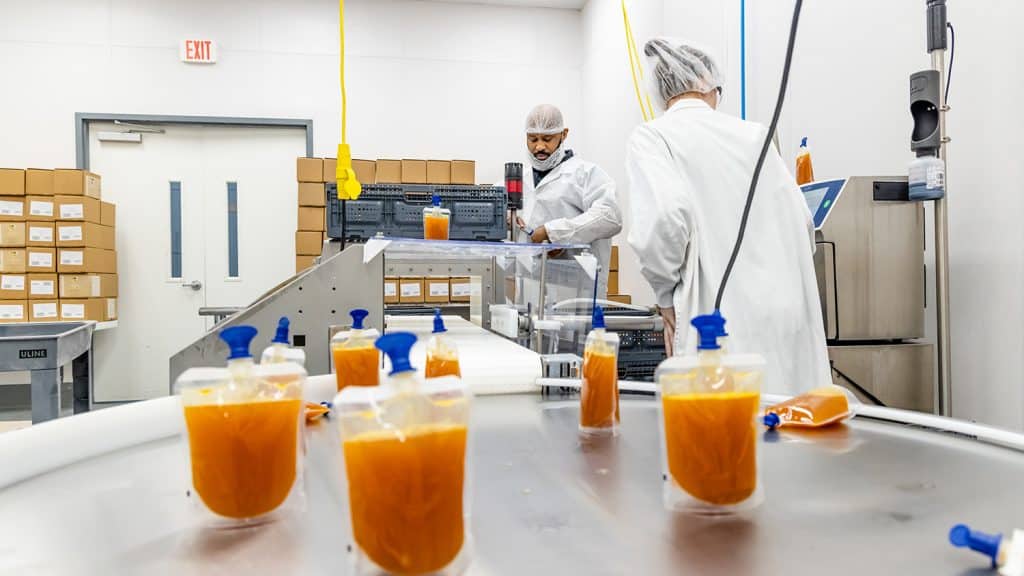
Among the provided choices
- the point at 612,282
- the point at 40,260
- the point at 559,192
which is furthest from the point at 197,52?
the point at 612,282

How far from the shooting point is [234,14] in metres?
4.65

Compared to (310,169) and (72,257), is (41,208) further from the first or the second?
(310,169)

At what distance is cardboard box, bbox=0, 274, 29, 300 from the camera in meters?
3.90

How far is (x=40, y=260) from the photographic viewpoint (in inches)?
154

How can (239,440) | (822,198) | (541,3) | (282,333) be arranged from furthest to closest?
(541,3) < (822,198) < (282,333) < (239,440)

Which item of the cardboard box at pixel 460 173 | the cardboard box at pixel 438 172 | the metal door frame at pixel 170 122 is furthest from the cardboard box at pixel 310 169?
the cardboard box at pixel 460 173

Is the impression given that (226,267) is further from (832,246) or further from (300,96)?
(832,246)

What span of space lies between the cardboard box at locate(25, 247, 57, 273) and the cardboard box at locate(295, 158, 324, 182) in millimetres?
1492

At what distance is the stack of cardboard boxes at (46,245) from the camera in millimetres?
3896

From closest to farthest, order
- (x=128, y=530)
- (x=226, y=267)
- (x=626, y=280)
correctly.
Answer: (x=128, y=530) < (x=626, y=280) < (x=226, y=267)

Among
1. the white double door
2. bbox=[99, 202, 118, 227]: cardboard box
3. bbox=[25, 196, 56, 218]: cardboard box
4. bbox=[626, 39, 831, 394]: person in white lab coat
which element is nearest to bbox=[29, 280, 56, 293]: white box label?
bbox=[25, 196, 56, 218]: cardboard box

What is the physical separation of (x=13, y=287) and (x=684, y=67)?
4.08 m

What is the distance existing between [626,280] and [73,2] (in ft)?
13.6

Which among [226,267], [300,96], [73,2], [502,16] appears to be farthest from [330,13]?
[226,267]
